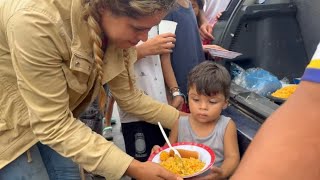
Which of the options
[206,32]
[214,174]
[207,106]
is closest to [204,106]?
[207,106]

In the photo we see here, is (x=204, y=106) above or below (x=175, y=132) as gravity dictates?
above

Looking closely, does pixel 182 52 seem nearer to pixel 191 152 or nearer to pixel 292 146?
pixel 191 152

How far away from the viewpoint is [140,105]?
185 centimetres

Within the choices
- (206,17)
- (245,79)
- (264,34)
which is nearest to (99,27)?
(245,79)

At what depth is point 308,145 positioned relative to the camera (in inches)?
24.0

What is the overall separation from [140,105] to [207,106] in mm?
307

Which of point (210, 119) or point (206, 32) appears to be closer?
point (210, 119)

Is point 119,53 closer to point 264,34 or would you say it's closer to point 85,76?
→ point 85,76

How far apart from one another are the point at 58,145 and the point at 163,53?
74 centimetres

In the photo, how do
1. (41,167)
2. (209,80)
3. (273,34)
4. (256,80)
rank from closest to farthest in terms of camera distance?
1. (41,167)
2. (209,80)
3. (256,80)
4. (273,34)

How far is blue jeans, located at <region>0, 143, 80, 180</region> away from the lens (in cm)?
154

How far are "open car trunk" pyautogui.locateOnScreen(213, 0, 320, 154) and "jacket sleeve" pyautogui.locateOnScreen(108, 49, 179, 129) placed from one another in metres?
0.60

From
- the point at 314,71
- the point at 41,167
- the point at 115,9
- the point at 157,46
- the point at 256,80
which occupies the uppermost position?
the point at 314,71

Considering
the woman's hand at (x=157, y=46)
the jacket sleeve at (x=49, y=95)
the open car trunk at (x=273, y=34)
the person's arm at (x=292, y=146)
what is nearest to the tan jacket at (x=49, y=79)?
the jacket sleeve at (x=49, y=95)
